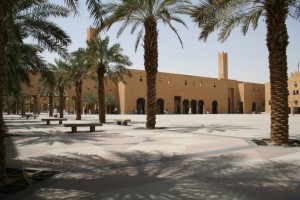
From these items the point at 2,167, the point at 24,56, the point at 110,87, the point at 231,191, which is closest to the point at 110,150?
the point at 2,167

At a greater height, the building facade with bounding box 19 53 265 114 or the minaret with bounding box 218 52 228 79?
the minaret with bounding box 218 52 228 79

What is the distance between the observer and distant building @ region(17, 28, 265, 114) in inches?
2484

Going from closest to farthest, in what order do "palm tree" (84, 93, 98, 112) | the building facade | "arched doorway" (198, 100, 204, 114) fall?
"palm tree" (84, 93, 98, 112), the building facade, "arched doorway" (198, 100, 204, 114)

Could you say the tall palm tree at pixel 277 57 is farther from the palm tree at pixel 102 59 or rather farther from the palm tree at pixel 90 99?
the palm tree at pixel 90 99

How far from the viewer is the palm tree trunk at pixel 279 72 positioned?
10227 millimetres

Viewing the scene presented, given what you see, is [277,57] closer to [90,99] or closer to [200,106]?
[90,99]

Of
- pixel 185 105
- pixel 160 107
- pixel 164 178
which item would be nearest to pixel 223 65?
pixel 185 105

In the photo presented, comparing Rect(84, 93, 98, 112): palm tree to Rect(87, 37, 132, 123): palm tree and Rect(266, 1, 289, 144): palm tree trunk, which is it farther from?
Rect(266, 1, 289, 144): palm tree trunk

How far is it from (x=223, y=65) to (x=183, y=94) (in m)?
21.9

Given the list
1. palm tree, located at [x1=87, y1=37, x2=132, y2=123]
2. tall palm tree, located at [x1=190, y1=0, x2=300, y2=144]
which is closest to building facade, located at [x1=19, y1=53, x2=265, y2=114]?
palm tree, located at [x1=87, y1=37, x2=132, y2=123]

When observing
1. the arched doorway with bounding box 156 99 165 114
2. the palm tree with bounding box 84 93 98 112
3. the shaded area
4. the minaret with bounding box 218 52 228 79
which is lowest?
the shaded area

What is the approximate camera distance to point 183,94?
6988cm

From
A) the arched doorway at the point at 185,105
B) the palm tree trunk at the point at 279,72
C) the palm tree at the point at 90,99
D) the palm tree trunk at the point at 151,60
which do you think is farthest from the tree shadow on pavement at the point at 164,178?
the arched doorway at the point at 185,105

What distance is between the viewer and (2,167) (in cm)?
532
